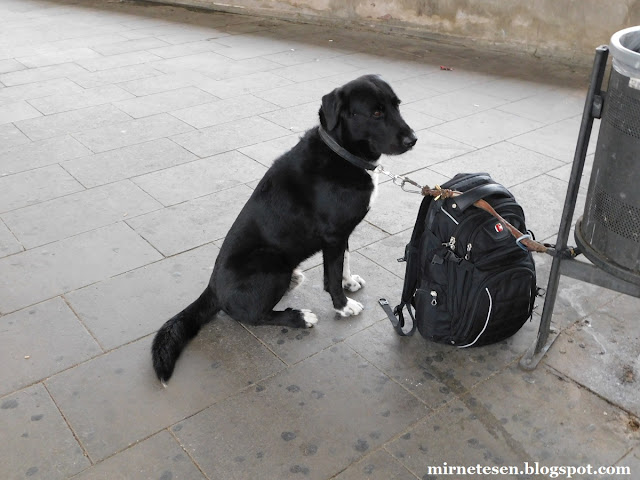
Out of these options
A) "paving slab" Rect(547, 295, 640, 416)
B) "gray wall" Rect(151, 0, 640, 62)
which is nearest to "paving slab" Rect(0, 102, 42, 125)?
"gray wall" Rect(151, 0, 640, 62)

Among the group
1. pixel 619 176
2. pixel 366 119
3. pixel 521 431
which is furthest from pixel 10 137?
pixel 619 176

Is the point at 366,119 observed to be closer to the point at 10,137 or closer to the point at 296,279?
the point at 296,279

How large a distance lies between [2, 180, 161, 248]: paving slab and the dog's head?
70.4 inches

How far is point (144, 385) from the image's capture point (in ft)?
9.00

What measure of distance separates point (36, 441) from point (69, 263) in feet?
4.42

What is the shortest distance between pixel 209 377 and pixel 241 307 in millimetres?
351

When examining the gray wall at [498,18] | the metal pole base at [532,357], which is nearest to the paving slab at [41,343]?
the metal pole base at [532,357]

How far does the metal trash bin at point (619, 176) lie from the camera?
2135 mm

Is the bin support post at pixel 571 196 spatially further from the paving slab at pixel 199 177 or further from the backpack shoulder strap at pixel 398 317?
the paving slab at pixel 199 177

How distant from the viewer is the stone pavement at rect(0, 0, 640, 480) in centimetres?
243

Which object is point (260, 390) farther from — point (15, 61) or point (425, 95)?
point (15, 61)

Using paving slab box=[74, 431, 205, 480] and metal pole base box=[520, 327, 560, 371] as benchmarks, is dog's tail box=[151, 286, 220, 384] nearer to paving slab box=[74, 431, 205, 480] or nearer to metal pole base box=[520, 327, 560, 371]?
paving slab box=[74, 431, 205, 480]

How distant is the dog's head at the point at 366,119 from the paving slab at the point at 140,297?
1.17m

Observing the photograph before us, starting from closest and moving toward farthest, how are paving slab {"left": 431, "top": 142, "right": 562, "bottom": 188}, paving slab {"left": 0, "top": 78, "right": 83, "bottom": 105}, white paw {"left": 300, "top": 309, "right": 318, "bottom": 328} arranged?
white paw {"left": 300, "top": 309, "right": 318, "bottom": 328}, paving slab {"left": 431, "top": 142, "right": 562, "bottom": 188}, paving slab {"left": 0, "top": 78, "right": 83, "bottom": 105}
